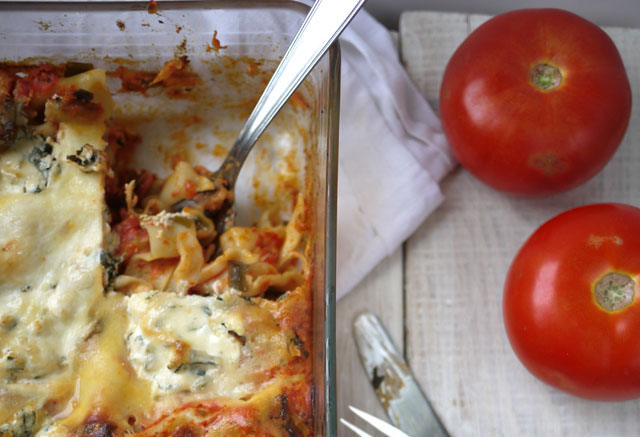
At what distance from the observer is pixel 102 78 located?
4.37 feet

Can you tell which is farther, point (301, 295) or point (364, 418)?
point (364, 418)

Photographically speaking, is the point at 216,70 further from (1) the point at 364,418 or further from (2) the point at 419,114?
(1) the point at 364,418

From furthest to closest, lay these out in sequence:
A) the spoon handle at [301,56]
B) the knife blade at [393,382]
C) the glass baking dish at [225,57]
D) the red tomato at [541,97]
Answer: the knife blade at [393,382]
the red tomato at [541,97]
the glass baking dish at [225,57]
the spoon handle at [301,56]

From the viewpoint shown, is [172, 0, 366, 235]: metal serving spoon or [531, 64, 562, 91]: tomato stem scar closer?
[172, 0, 366, 235]: metal serving spoon

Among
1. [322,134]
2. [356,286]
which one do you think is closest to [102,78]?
[322,134]

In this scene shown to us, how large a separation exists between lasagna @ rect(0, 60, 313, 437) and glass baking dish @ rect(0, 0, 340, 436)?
0.06 metres

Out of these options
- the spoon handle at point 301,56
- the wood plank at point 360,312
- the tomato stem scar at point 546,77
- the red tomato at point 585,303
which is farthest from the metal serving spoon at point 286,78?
the red tomato at point 585,303

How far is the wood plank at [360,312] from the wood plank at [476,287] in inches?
1.1

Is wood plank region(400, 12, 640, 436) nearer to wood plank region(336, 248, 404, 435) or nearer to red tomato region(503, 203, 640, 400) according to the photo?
wood plank region(336, 248, 404, 435)

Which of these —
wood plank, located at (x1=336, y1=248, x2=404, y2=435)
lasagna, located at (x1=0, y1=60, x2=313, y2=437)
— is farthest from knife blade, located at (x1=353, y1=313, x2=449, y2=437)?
lasagna, located at (x1=0, y1=60, x2=313, y2=437)

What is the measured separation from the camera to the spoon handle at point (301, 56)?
1101 mm

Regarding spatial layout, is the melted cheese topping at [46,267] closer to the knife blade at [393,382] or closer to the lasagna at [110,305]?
the lasagna at [110,305]

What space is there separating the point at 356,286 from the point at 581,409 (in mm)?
573

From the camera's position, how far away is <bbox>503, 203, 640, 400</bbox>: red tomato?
1249 mm
